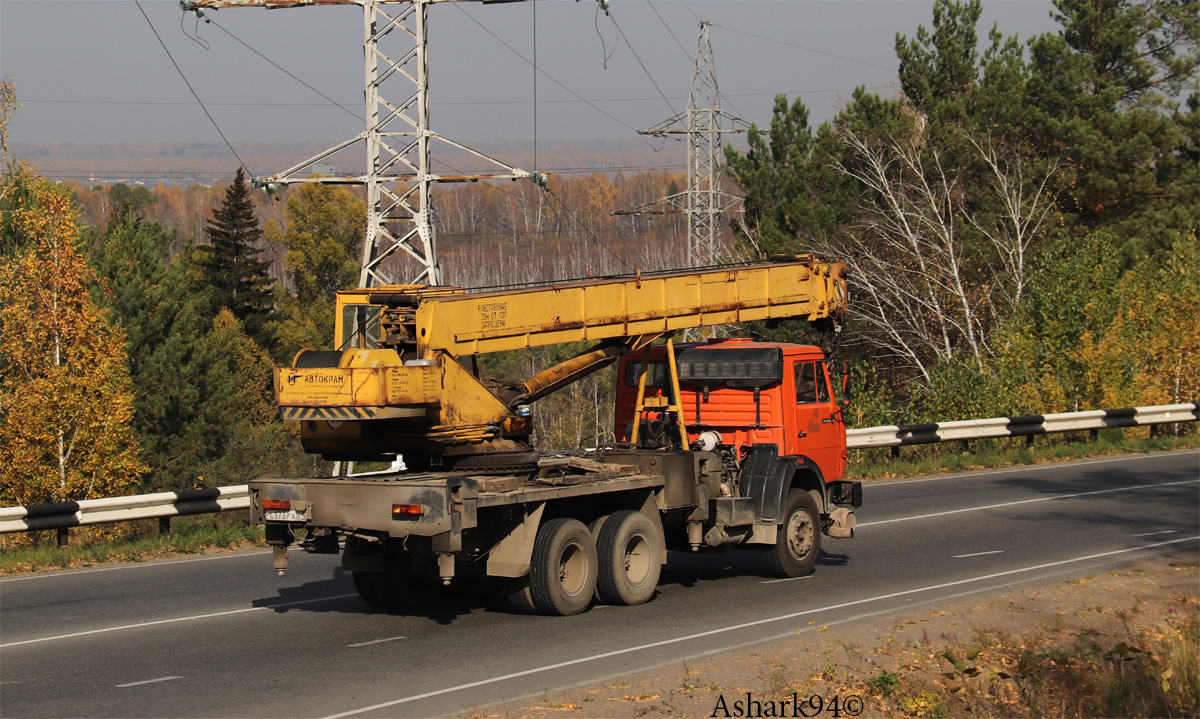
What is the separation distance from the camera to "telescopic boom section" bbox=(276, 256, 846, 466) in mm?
10414

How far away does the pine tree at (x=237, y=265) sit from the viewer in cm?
6309

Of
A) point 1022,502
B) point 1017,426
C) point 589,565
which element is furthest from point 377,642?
point 1017,426

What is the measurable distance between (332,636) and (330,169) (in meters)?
23.2

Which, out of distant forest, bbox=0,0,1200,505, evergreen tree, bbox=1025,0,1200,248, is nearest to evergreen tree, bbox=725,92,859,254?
distant forest, bbox=0,0,1200,505

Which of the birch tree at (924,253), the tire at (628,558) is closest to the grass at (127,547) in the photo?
the tire at (628,558)

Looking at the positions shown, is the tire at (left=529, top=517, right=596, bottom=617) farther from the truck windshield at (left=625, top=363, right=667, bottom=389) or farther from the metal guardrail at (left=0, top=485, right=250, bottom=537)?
the metal guardrail at (left=0, top=485, right=250, bottom=537)

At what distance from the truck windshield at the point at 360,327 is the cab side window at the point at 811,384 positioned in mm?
4956

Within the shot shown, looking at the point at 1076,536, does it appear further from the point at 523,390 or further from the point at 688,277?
the point at 523,390

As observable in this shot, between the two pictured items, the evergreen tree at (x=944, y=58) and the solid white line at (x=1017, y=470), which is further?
the evergreen tree at (x=944, y=58)

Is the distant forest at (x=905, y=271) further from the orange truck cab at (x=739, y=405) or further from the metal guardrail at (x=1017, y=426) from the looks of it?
the orange truck cab at (x=739, y=405)

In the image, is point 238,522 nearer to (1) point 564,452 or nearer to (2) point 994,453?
(1) point 564,452

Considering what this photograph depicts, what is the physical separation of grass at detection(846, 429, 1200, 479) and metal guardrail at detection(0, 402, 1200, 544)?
1.35 ft

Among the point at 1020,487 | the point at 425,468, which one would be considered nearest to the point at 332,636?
the point at 425,468

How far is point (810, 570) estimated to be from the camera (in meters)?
13.6
